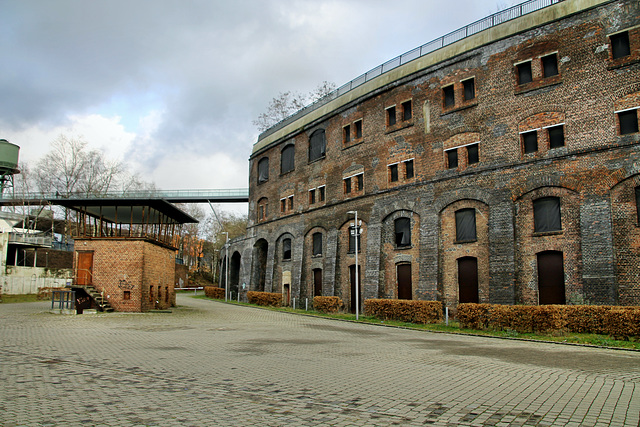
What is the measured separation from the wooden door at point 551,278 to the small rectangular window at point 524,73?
8.22 meters

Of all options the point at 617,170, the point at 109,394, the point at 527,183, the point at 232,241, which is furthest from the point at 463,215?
the point at 232,241

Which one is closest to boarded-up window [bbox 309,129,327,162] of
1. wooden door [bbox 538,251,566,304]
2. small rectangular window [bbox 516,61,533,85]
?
small rectangular window [bbox 516,61,533,85]

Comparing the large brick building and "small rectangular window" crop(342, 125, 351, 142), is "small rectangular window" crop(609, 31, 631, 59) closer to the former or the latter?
the large brick building

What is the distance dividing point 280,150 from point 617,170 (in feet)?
A: 84.7

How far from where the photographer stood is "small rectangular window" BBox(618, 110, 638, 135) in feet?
64.0

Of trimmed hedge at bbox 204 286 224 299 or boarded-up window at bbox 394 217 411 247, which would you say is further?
trimmed hedge at bbox 204 286 224 299

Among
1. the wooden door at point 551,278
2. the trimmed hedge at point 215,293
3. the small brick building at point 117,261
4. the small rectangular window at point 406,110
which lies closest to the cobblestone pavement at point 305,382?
the wooden door at point 551,278

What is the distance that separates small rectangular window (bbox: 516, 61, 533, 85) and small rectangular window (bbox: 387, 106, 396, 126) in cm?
772

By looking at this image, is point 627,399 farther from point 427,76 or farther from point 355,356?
point 427,76

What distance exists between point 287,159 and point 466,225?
18.8 meters

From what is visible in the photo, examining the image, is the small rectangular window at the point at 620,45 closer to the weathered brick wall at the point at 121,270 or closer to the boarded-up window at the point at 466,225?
the boarded-up window at the point at 466,225

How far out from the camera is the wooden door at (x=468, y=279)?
23.4 metres

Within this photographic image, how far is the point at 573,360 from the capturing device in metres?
11.7

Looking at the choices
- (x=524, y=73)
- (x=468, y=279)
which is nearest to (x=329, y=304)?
(x=468, y=279)
